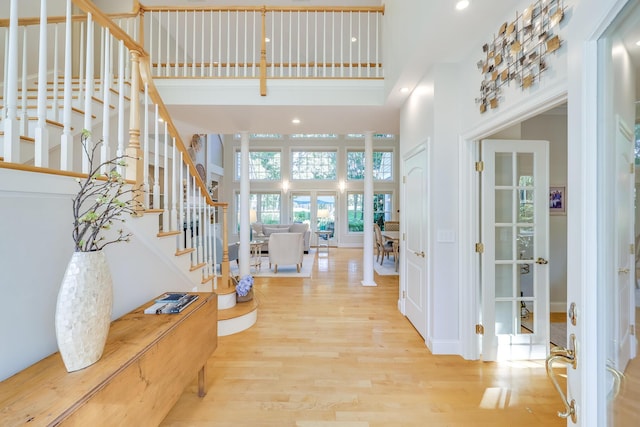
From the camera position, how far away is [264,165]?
9766mm

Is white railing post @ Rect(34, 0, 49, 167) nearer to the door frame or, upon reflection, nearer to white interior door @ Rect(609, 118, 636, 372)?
white interior door @ Rect(609, 118, 636, 372)

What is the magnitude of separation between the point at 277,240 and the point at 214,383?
358 cm

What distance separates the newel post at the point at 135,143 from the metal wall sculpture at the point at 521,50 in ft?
8.39

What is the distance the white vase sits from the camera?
97 centimetres

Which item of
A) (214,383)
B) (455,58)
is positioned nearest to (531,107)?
(455,58)

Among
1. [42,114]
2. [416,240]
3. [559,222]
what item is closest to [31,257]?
[42,114]

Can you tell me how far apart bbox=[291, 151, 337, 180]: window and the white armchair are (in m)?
4.55

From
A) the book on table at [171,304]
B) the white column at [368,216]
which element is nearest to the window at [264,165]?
the white column at [368,216]

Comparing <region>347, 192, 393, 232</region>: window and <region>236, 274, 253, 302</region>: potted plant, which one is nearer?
<region>236, 274, 253, 302</region>: potted plant

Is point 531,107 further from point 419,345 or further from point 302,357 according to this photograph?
point 302,357

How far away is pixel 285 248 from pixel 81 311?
4618 mm

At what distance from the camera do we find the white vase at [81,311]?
0.97 m

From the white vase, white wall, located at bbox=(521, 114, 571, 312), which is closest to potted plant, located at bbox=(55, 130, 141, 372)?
the white vase

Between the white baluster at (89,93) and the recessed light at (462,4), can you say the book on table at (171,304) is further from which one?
the recessed light at (462,4)
